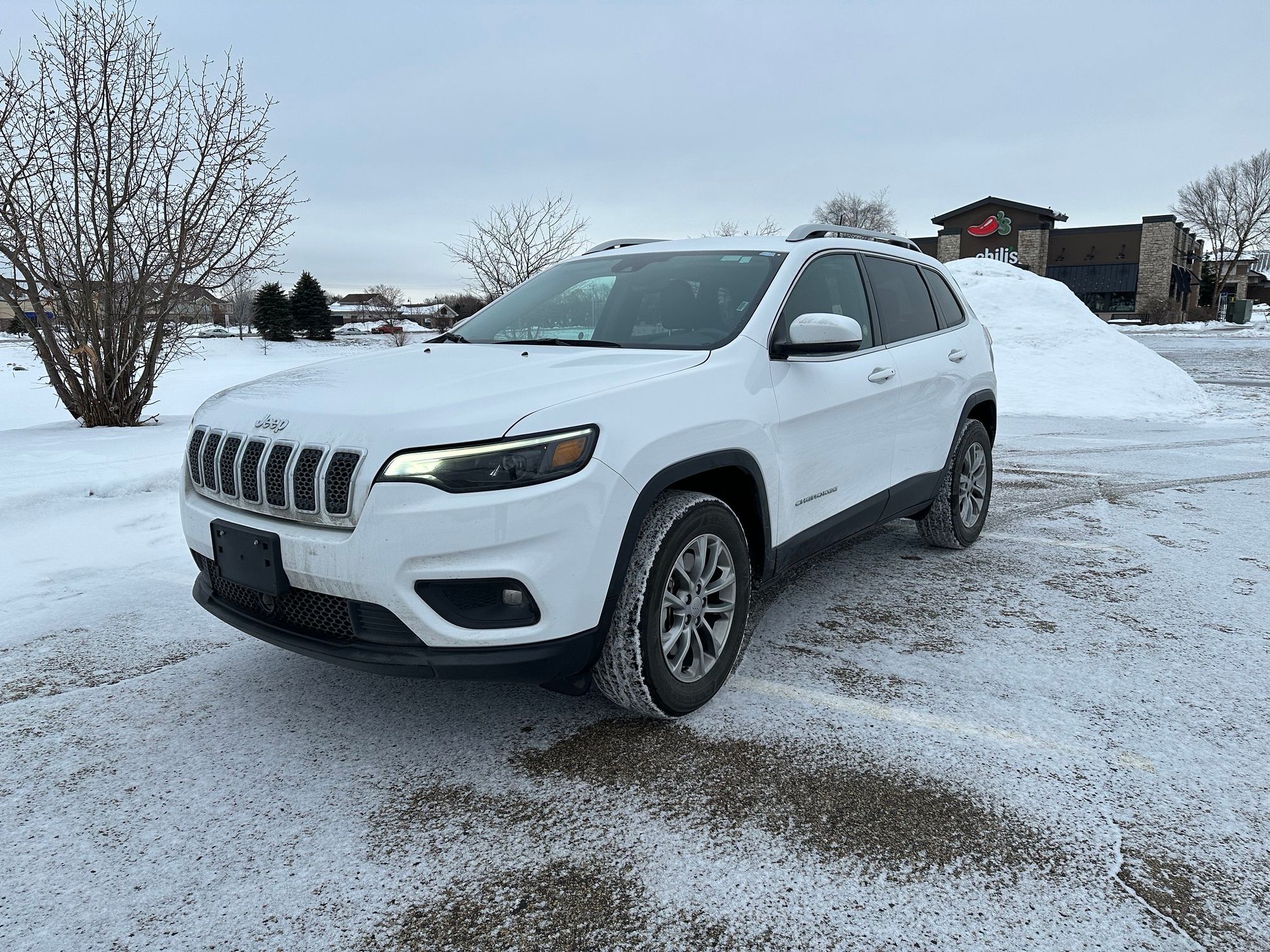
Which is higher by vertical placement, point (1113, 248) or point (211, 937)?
point (1113, 248)

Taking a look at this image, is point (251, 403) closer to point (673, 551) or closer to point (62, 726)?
point (62, 726)

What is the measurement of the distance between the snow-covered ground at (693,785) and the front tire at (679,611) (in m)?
0.17

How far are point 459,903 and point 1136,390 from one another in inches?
620

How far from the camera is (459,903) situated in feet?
7.10

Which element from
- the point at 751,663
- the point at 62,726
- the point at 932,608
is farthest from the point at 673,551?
the point at 62,726

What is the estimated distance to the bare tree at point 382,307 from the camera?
89250 mm

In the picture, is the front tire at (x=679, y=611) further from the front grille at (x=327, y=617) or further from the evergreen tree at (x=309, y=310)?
the evergreen tree at (x=309, y=310)

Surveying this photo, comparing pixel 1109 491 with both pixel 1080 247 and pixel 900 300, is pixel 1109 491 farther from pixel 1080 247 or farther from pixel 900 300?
pixel 1080 247

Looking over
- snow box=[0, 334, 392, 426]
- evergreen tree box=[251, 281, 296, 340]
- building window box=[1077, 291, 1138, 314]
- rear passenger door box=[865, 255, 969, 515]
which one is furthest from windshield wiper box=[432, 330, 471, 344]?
building window box=[1077, 291, 1138, 314]

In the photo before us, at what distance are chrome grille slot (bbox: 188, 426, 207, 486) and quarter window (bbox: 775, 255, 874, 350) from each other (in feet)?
7.19

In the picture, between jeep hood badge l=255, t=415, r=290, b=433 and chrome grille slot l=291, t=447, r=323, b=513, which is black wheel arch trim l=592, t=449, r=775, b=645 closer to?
chrome grille slot l=291, t=447, r=323, b=513

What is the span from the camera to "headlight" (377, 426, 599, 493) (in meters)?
2.48

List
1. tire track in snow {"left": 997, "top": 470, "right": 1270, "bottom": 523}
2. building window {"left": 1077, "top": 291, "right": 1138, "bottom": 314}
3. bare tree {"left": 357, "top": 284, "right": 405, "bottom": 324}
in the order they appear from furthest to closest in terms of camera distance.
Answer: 1. bare tree {"left": 357, "top": 284, "right": 405, "bottom": 324}
2. building window {"left": 1077, "top": 291, "right": 1138, "bottom": 314}
3. tire track in snow {"left": 997, "top": 470, "right": 1270, "bottom": 523}

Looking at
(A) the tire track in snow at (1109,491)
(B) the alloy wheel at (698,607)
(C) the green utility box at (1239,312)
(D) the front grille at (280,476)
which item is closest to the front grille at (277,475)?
(D) the front grille at (280,476)
